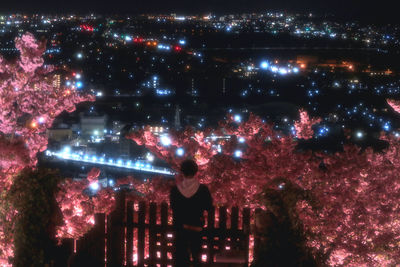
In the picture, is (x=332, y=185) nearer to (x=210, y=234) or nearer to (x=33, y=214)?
(x=210, y=234)

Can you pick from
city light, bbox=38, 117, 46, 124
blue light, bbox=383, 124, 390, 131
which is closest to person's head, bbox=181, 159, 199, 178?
city light, bbox=38, 117, 46, 124

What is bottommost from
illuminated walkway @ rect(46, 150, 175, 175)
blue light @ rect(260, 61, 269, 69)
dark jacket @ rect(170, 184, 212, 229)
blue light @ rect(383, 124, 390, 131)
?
dark jacket @ rect(170, 184, 212, 229)

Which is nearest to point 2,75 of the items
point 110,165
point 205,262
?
point 205,262

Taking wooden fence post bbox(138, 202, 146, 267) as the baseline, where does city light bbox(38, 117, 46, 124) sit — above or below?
above

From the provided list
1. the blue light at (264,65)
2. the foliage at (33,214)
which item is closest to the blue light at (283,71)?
the blue light at (264,65)

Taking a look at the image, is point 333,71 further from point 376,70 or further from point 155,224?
point 155,224

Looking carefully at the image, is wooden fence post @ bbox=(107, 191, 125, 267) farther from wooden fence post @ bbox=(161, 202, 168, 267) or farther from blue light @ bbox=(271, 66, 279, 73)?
blue light @ bbox=(271, 66, 279, 73)

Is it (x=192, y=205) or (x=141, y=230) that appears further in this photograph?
(x=141, y=230)

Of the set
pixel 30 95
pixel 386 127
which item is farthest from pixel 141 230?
pixel 386 127
